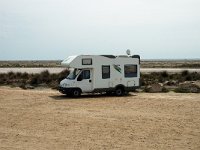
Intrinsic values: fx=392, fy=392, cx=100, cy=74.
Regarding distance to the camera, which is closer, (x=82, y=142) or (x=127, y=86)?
(x=82, y=142)

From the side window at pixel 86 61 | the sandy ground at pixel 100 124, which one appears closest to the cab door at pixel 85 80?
the side window at pixel 86 61

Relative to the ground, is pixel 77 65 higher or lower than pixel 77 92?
higher

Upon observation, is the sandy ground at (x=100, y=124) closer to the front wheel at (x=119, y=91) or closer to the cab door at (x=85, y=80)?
the cab door at (x=85, y=80)

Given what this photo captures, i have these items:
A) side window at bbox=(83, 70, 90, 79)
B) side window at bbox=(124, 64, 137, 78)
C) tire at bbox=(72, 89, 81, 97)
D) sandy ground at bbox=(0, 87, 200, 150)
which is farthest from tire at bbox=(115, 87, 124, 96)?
sandy ground at bbox=(0, 87, 200, 150)

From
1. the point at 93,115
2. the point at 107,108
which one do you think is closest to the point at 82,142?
the point at 93,115

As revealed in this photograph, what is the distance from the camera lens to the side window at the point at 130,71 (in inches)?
979

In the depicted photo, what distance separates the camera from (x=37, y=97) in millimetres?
23469

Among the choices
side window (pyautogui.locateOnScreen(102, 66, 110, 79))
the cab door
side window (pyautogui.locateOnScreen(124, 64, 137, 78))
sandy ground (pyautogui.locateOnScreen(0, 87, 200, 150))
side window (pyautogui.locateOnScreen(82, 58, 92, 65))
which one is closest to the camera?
sandy ground (pyautogui.locateOnScreen(0, 87, 200, 150))

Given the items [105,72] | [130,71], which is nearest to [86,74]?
[105,72]

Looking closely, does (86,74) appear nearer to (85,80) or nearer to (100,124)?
(85,80)

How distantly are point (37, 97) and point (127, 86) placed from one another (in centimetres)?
569

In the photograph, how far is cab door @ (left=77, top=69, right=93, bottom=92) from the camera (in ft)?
77.9

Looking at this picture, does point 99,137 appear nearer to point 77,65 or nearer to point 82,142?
point 82,142

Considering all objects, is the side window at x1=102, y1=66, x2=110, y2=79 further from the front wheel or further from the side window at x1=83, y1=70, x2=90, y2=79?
the front wheel
